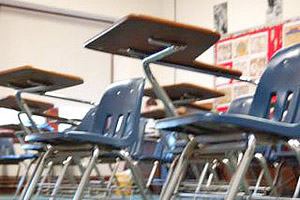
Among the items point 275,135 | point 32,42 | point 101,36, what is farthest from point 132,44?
point 32,42

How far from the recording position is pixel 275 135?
155 cm

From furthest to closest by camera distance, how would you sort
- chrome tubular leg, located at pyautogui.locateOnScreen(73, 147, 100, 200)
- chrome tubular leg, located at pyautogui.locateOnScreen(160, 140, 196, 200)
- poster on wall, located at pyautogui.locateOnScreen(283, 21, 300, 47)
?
poster on wall, located at pyautogui.locateOnScreen(283, 21, 300, 47)
chrome tubular leg, located at pyautogui.locateOnScreen(73, 147, 100, 200)
chrome tubular leg, located at pyautogui.locateOnScreen(160, 140, 196, 200)

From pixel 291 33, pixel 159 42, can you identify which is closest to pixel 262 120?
pixel 159 42

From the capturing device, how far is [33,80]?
9.63 ft

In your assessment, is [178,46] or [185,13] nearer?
[178,46]

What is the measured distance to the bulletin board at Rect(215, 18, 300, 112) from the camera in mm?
5719

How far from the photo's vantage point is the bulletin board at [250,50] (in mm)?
5719

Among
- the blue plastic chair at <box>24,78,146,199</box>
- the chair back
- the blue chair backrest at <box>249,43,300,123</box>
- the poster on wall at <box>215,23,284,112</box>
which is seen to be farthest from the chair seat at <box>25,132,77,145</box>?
the poster on wall at <box>215,23,284,112</box>

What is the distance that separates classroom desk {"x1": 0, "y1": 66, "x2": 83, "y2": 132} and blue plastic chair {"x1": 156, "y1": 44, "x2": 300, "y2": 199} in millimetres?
1189

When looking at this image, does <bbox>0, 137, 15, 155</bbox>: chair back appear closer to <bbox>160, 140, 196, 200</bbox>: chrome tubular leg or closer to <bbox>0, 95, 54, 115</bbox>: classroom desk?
<bbox>0, 95, 54, 115</bbox>: classroom desk

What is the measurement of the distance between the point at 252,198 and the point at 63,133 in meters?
0.80

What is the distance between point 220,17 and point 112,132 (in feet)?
14.4

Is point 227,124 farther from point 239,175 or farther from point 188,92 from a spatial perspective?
point 188,92

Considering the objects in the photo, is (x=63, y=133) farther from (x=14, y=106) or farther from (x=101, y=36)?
(x=14, y=106)
